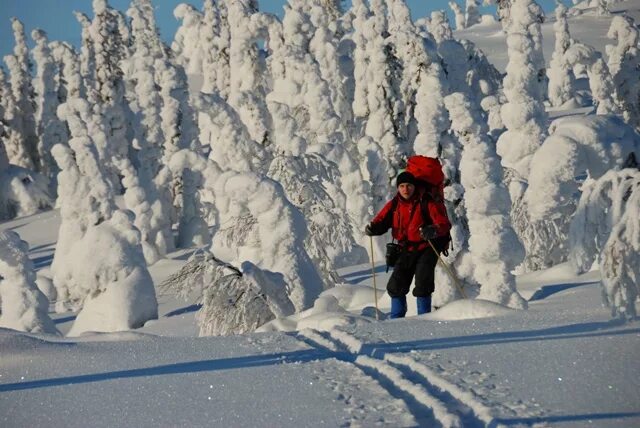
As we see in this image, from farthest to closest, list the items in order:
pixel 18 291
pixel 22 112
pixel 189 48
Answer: pixel 189 48 < pixel 22 112 < pixel 18 291

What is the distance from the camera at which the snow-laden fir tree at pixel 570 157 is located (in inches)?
578

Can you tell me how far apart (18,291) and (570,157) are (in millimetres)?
11659

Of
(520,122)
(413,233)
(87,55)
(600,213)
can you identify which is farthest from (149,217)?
(600,213)

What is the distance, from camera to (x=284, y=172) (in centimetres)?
2053

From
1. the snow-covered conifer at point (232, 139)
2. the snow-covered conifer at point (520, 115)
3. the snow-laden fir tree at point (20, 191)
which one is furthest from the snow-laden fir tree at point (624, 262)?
the snow-laden fir tree at point (20, 191)

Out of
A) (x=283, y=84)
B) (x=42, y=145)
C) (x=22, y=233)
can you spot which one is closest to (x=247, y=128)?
(x=283, y=84)

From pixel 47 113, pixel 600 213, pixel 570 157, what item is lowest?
pixel 600 213

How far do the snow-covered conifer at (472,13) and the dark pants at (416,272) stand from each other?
306 ft

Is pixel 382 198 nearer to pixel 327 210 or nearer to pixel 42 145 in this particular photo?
pixel 327 210

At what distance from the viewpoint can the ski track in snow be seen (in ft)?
16.2

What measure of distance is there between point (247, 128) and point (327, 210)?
11170 millimetres

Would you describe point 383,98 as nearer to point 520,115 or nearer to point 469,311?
point 520,115

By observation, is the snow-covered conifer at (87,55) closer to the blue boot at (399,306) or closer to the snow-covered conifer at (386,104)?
the snow-covered conifer at (386,104)

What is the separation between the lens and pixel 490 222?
512 inches
